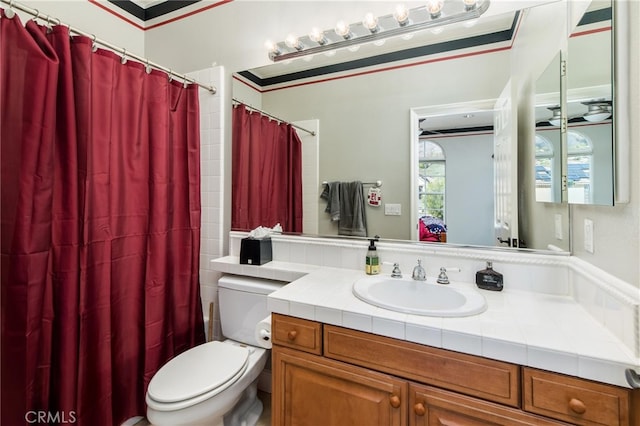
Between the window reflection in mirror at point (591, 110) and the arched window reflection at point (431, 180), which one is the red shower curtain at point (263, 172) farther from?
the window reflection in mirror at point (591, 110)

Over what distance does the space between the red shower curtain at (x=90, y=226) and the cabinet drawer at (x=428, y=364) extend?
1.12 meters

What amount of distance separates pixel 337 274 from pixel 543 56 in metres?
1.34

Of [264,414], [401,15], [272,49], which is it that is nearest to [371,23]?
[401,15]

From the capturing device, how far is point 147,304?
5.04ft

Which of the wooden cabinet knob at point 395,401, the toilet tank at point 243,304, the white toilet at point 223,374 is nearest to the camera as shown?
the wooden cabinet knob at point 395,401

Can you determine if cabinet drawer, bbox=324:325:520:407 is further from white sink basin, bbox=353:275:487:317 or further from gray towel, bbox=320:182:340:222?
gray towel, bbox=320:182:340:222

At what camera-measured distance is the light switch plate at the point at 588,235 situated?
971 mm

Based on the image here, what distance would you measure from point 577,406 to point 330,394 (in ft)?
2.26

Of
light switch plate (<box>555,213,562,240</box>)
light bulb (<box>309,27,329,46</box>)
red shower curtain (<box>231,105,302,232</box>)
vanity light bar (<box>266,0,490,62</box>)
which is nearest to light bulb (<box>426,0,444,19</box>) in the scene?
vanity light bar (<box>266,0,490,62</box>)

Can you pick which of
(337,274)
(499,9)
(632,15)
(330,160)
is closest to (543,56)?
(499,9)

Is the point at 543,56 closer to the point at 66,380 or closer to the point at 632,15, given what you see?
the point at 632,15

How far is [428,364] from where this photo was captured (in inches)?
33.9

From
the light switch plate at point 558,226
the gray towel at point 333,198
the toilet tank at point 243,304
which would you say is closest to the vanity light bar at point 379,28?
the gray towel at point 333,198

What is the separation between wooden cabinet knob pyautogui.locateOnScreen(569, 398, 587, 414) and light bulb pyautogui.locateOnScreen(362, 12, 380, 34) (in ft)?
5.40
